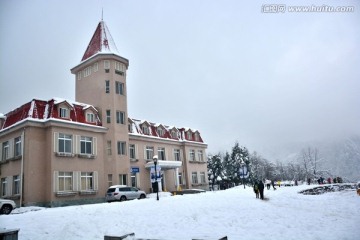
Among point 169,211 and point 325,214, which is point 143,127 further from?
point 325,214

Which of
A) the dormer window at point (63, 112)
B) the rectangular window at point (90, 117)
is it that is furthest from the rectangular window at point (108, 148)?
the dormer window at point (63, 112)

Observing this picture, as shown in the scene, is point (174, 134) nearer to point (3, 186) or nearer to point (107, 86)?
point (107, 86)

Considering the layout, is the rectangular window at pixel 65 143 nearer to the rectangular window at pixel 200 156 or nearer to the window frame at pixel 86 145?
the window frame at pixel 86 145

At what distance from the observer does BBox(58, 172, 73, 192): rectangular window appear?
1156 inches

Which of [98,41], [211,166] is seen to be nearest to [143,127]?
[98,41]

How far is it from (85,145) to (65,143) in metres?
2.36

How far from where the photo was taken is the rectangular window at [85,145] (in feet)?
105

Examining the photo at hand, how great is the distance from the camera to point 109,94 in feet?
119

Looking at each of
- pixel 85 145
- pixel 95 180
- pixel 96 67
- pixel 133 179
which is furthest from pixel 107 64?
pixel 133 179

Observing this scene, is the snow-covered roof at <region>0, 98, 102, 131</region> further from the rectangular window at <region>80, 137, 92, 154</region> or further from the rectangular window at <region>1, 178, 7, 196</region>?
the rectangular window at <region>1, 178, 7, 196</region>

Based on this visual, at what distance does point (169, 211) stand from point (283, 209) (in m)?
8.14

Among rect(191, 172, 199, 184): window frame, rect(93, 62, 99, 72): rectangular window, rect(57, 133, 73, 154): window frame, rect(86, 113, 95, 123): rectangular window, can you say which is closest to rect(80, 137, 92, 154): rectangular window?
rect(57, 133, 73, 154): window frame

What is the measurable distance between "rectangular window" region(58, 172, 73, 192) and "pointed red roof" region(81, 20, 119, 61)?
1514cm

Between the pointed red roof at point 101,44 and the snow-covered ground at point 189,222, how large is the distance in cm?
2225
